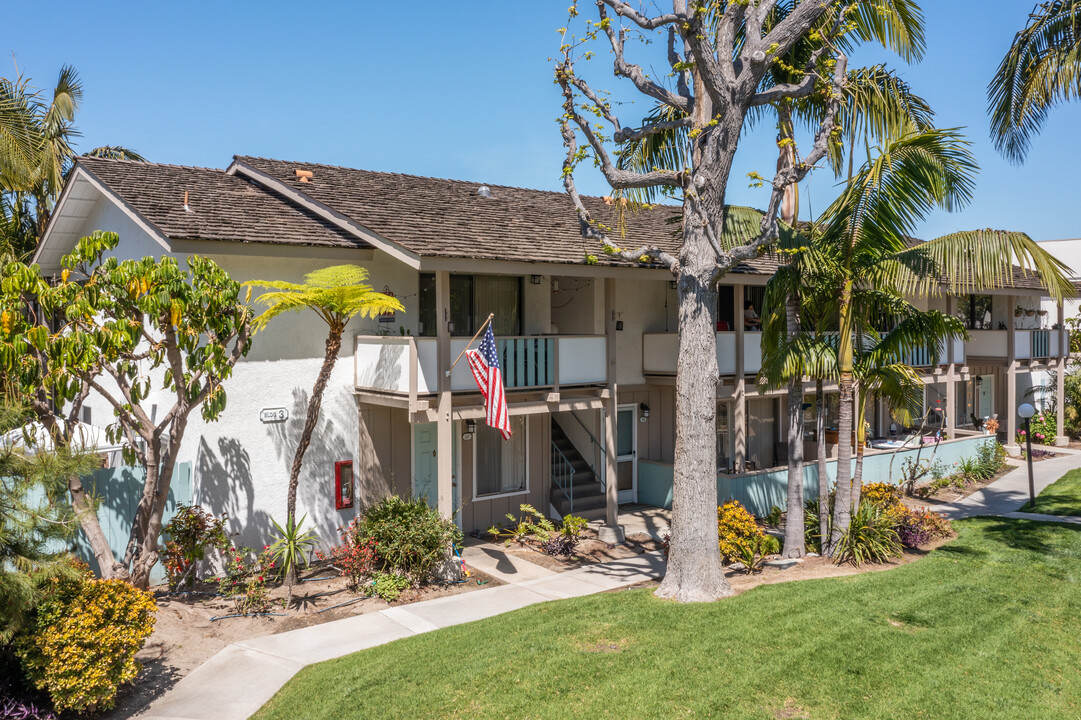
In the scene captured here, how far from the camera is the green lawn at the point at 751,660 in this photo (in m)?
7.52

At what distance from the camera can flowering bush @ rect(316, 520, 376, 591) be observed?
12352 mm

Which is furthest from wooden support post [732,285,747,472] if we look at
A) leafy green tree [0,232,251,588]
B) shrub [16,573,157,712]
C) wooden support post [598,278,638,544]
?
shrub [16,573,157,712]

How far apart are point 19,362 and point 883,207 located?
11.9 meters

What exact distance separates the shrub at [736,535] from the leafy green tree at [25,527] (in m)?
9.01

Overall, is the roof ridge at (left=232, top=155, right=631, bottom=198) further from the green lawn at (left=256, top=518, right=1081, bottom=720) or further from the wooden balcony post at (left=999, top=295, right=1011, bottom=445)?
the wooden balcony post at (left=999, top=295, right=1011, bottom=445)

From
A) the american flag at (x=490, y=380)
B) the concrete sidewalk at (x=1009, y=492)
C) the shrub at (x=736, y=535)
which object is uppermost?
the american flag at (x=490, y=380)

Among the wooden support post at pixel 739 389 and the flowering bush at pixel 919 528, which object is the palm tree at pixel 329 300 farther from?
the flowering bush at pixel 919 528

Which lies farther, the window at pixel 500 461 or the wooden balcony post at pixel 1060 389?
the wooden balcony post at pixel 1060 389

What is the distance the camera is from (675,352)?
1772cm

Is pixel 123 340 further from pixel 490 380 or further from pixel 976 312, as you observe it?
pixel 976 312

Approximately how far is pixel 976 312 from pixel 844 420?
18578 millimetres

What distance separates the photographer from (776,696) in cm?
758

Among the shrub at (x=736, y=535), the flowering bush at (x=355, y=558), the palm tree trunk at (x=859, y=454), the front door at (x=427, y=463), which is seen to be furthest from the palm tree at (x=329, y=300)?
the palm tree trunk at (x=859, y=454)

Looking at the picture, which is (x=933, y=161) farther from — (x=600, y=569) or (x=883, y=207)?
(x=600, y=569)
